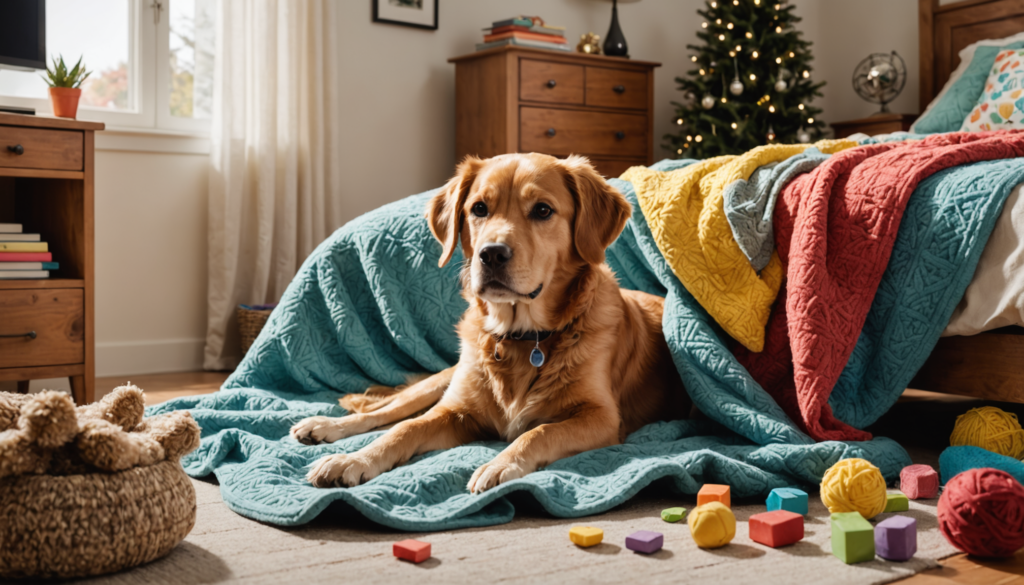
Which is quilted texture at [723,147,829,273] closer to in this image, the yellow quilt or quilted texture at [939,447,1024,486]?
the yellow quilt

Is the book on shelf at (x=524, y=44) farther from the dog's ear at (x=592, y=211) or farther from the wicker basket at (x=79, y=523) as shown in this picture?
the wicker basket at (x=79, y=523)

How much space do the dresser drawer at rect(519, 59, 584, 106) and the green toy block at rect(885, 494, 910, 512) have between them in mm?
3058

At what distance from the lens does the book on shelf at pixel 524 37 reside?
4.36 meters

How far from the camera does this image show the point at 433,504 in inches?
64.7

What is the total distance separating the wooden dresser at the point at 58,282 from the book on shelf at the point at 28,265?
0.05 metres

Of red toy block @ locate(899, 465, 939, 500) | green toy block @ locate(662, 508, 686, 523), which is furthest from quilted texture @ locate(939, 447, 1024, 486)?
green toy block @ locate(662, 508, 686, 523)

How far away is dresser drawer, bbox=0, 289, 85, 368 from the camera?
2.85 m

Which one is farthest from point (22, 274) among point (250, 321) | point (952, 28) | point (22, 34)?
point (952, 28)

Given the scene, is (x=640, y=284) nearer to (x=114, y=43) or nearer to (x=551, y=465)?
(x=551, y=465)

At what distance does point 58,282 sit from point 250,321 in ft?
3.15

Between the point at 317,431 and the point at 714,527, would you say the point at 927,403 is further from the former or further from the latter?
the point at 317,431

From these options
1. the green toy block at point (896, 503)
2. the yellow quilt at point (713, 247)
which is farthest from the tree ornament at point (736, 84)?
the green toy block at point (896, 503)

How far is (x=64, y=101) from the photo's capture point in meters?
3.10

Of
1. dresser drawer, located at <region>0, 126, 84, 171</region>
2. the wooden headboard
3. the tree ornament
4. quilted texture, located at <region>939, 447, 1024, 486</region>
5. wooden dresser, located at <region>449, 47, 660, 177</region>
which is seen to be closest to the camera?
quilted texture, located at <region>939, 447, 1024, 486</region>
